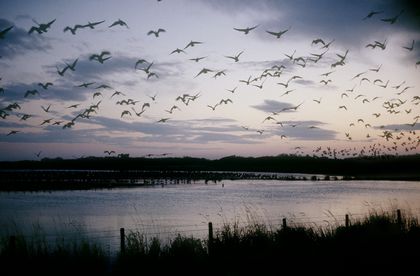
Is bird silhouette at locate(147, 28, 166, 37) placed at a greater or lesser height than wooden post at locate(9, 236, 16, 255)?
greater

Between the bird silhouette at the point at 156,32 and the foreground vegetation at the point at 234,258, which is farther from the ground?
the bird silhouette at the point at 156,32

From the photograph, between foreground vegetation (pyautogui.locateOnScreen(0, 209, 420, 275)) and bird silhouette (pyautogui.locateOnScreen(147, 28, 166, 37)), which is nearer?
foreground vegetation (pyautogui.locateOnScreen(0, 209, 420, 275))

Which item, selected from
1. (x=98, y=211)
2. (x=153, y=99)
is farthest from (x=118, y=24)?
(x=98, y=211)

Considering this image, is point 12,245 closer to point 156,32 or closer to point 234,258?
point 234,258

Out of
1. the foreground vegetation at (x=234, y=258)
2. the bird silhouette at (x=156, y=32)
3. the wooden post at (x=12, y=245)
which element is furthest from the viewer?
the bird silhouette at (x=156, y=32)

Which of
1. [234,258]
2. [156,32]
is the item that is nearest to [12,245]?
[234,258]

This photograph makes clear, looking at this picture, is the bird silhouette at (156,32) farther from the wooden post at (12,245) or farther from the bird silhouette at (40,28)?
the wooden post at (12,245)

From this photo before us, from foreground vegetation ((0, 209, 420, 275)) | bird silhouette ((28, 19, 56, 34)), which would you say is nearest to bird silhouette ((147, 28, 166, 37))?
bird silhouette ((28, 19, 56, 34))

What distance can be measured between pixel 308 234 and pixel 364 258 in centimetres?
296

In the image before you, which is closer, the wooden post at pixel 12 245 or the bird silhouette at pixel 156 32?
the wooden post at pixel 12 245

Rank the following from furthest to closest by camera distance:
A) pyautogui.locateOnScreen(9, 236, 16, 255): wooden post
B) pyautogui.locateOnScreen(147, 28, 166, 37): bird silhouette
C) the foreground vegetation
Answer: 1. pyautogui.locateOnScreen(147, 28, 166, 37): bird silhouette
2. pyautogui.locateOnScreen(9, 236, 16, 255): wooden post
3. the foreground vegetation

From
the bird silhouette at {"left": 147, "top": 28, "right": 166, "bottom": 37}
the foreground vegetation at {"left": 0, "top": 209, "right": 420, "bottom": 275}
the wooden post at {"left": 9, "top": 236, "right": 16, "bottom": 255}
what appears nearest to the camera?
the foreground vegetation at {"left": 0, "top": 209, "right": 420, "bottom": 275}

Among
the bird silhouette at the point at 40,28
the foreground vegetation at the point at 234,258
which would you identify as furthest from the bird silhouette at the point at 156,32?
the foreground vegetation at the point at 234,258

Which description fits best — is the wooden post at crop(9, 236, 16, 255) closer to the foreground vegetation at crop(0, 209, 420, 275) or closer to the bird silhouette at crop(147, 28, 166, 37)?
the foreground vegetation at crop(0, 209, 420, 275)
